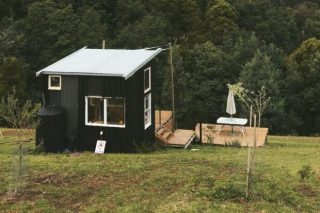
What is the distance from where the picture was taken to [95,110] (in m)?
18.2

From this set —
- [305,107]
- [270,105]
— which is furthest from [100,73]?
[305,107]

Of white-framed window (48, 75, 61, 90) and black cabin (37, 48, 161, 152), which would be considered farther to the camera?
white-framed window (48, 75, 61, 90)

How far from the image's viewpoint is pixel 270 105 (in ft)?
122

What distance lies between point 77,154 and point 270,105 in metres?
22.9

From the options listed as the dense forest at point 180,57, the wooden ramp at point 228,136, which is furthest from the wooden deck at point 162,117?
the dense forest at point 180,57

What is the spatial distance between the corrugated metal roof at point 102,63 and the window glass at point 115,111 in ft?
3.58

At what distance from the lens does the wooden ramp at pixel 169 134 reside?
21.1 metres

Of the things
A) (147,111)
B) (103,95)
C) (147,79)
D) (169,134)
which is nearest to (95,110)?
(103,95)

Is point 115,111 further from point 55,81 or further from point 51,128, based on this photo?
point 55,81

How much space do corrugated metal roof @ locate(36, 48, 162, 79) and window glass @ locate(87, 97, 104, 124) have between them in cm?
107

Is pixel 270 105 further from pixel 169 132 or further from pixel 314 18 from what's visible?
pixel 314 18

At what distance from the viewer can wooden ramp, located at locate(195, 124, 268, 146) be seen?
74.5 ft

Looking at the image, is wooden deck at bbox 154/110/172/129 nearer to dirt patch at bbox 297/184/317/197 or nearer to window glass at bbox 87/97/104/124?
window glass at bbox 87/97/104/124

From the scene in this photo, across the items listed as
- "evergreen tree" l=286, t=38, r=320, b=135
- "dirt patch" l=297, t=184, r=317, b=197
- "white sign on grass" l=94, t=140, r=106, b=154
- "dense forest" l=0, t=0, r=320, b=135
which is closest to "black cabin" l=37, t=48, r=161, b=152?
"white sign on grass" l=94, t=140, r=106, b=154
